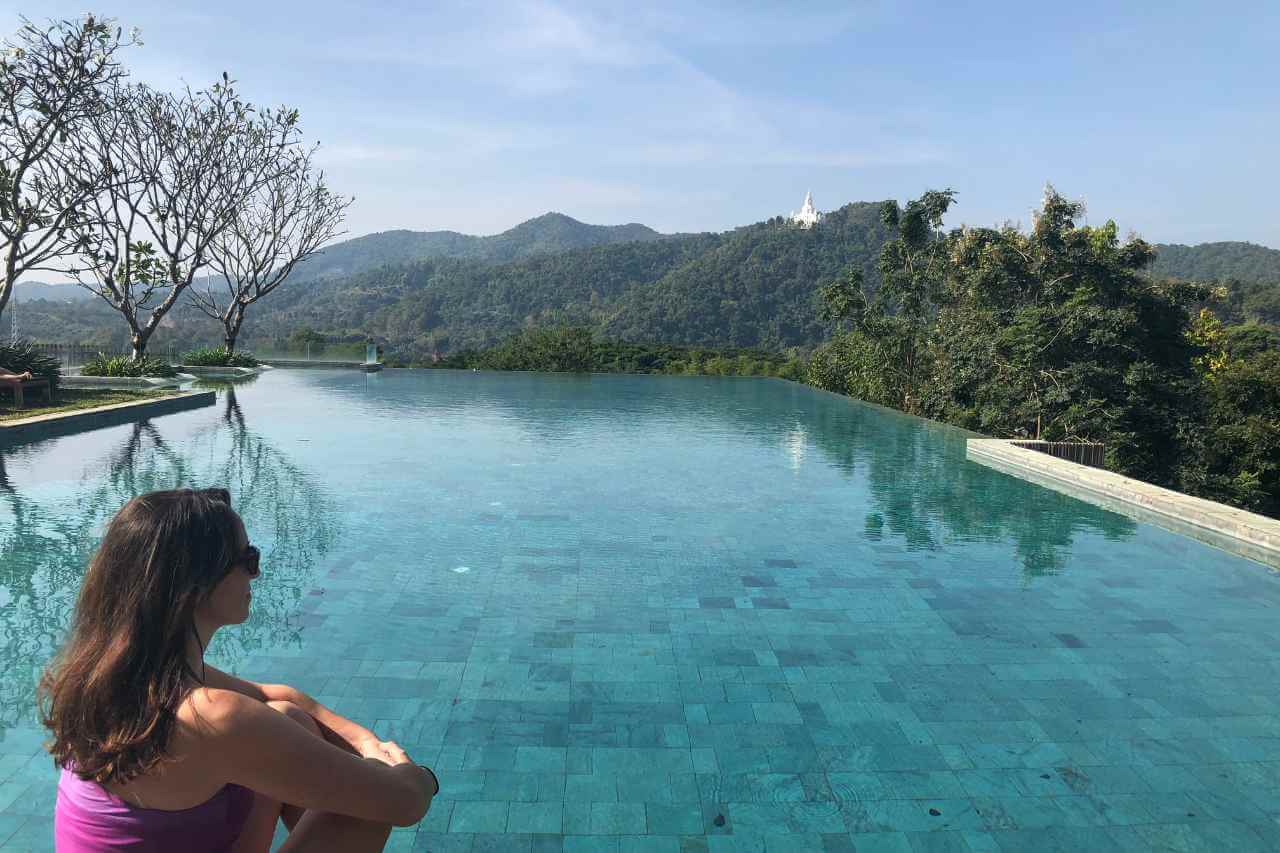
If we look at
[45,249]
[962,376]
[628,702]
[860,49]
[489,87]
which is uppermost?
[860,49]

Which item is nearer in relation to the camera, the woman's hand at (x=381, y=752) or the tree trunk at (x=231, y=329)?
the woman's hand at (x=381, y=752)

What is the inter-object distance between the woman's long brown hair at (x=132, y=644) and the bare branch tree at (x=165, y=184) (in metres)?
16.9

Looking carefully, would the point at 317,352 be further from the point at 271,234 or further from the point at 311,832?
the point at 311,832

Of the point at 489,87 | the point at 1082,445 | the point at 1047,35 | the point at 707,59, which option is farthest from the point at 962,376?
the point at 489,87

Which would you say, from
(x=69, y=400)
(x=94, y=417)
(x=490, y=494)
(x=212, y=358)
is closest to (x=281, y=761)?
(x=490, y=494)

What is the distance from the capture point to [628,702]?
9.78 feet

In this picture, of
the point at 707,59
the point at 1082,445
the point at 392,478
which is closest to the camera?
the point at 392,478

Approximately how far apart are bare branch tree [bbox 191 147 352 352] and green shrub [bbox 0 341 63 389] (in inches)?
368

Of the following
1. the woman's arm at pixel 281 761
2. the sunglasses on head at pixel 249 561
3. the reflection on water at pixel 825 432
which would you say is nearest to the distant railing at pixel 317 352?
the reflection on water at pixel 825 432

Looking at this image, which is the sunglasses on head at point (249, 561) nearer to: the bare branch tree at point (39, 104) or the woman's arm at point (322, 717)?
the woman's arm at point (322, 717)

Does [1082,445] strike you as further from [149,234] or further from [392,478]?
[149,234]

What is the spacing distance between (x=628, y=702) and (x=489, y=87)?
13197 millimetres

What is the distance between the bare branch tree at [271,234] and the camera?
21.0 m

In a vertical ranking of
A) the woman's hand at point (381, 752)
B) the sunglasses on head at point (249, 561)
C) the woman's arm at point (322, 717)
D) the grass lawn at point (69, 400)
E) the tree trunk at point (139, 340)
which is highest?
the tree trunk at point (139, 340)
